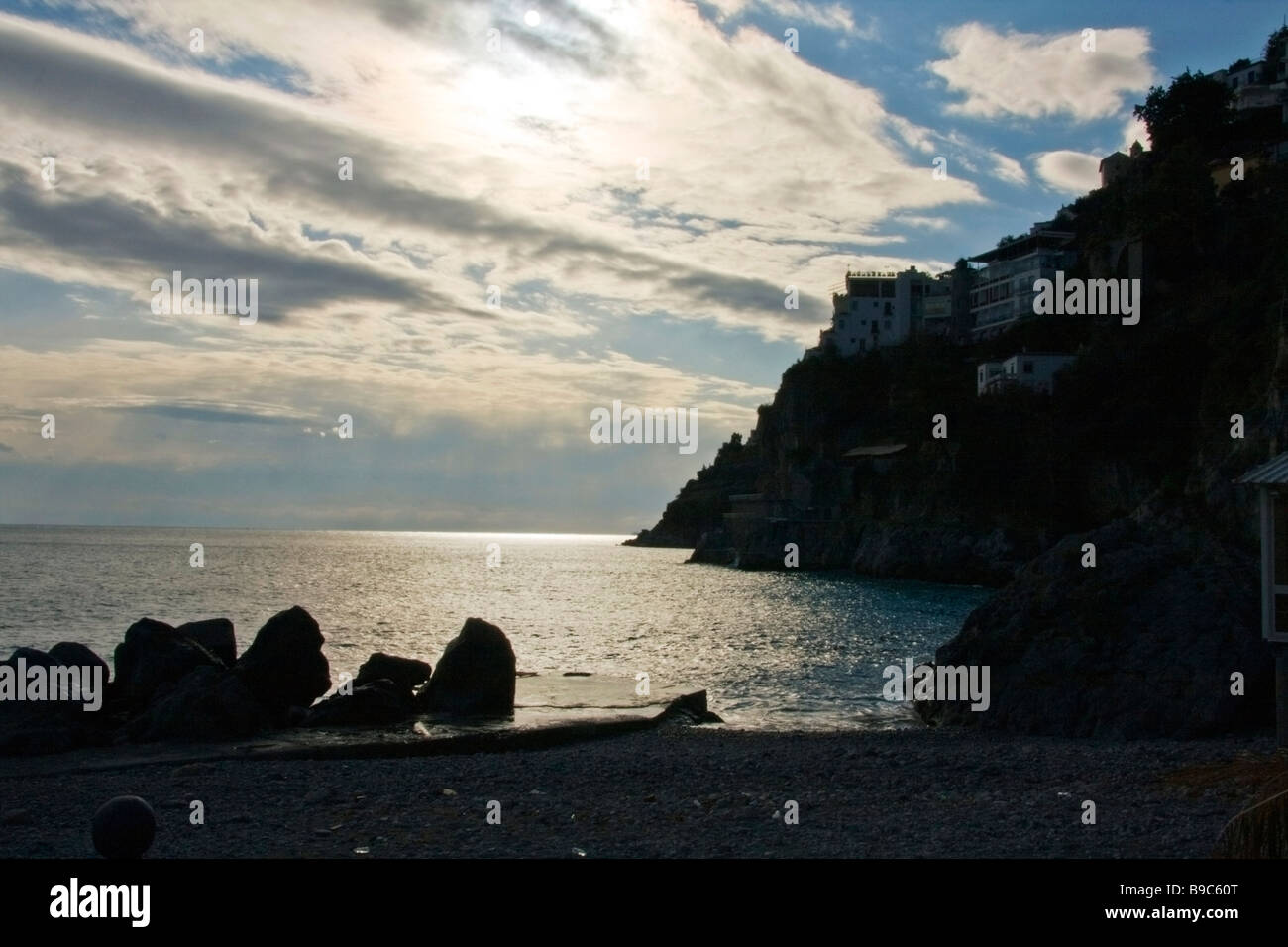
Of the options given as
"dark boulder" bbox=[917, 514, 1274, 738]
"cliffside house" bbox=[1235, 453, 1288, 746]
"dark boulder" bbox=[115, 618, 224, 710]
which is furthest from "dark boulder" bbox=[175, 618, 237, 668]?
"cliffside house" bbox=[1235, 453, 1288, 746]

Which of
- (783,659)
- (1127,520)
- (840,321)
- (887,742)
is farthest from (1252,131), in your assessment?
(887,742)

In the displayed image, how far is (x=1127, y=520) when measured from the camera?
23.8 m

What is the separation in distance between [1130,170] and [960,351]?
30176mm

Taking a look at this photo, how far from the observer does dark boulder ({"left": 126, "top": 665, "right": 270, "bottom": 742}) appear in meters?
19.4

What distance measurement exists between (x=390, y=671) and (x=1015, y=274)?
119 meters

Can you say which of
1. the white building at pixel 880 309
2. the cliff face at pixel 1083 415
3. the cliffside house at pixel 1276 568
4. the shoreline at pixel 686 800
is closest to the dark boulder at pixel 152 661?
the shoreline at pixel 686 800

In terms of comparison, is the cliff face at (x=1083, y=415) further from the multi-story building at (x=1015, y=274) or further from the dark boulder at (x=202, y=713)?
the dark boulder at (x=202, y=713)

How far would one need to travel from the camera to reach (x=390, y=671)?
82.6ft

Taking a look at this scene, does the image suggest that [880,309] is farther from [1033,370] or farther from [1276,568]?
[1276,568]

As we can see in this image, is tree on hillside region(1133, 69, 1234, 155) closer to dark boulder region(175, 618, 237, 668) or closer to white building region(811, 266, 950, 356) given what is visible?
white building region(811, 266, 950, 356)
